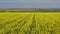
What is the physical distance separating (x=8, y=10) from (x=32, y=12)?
0.48m

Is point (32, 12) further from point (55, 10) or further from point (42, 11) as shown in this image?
point (55, 10)

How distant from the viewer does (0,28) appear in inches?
66.2

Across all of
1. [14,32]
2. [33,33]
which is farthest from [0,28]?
[33,33]

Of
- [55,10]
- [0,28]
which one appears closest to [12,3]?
[55,10]

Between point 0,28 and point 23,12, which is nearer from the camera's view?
point 0,28

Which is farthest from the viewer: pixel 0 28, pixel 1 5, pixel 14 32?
pixel 1 5

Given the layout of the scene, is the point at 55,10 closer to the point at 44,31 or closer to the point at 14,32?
the point at 44,31

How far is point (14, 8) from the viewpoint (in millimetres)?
2857

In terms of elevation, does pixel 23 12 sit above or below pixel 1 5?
below

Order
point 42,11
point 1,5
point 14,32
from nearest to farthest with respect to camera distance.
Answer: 1. point 14,32
2. point 1,5
3. point 42,11

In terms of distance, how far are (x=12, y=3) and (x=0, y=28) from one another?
1.24 m

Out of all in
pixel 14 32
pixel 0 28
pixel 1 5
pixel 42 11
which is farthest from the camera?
pixel 42 11

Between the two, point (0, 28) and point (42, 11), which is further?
point (42, 11)

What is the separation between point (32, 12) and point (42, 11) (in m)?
0.20
